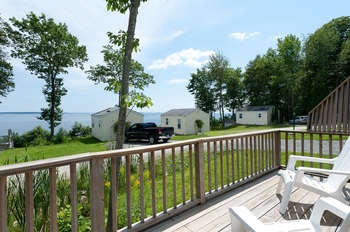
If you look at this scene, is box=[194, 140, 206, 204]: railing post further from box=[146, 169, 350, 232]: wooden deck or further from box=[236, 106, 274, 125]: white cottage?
box=[236, 106, 274, 125]: white cottage

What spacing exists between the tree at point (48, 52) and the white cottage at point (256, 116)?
69.7 feet

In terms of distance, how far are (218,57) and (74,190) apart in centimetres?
3204

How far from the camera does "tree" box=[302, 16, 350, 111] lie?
89.6 ft

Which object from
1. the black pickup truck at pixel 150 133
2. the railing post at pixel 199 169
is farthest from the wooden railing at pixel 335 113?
the black pickup truck at pixel 150 133

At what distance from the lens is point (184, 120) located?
71.4 feet

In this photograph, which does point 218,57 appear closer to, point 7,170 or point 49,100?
point 49,100

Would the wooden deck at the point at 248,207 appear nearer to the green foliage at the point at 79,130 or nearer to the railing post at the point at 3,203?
the railing post at the point at 3,203

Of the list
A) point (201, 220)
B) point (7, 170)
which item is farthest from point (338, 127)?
point (7, 170)

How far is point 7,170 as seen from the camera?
1399mm

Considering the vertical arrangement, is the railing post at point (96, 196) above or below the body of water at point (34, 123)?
above

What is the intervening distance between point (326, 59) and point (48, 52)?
31.1 m

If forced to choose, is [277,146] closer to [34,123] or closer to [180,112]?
[180,112]

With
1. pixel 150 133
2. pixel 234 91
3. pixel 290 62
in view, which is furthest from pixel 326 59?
pixel 150 133

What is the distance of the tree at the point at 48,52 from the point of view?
19.6 meters
